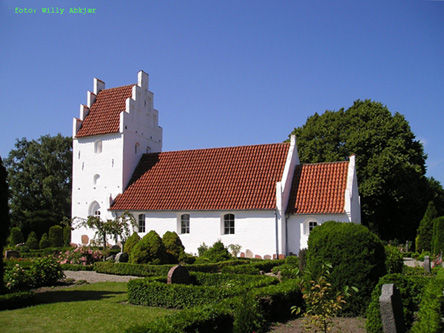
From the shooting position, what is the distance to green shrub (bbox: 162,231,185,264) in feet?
61.1

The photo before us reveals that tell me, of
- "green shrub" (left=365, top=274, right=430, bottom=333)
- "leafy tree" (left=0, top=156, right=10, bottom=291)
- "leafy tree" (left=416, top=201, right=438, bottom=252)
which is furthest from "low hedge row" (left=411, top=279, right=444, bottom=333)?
"leafy tree" (left=416, top=201, right=438, bottom=252)

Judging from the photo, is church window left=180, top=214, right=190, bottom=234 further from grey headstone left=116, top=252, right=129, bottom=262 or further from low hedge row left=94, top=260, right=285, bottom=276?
low hedge row left=94, top=260, right=285, bottom=276

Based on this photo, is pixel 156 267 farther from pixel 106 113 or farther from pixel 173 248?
pixel 106 113

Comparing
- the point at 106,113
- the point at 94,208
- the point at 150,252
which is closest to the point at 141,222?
the point at 94,208

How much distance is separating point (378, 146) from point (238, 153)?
500 inches

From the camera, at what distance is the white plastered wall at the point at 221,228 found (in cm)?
2097

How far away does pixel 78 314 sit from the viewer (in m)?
9.53

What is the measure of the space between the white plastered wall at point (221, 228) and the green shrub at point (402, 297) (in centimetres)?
1027

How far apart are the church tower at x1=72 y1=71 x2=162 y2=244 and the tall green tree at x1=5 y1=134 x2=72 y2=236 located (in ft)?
43.1

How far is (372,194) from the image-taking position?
30.0 meters

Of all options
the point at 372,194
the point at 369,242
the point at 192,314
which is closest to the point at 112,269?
the point at 192,314

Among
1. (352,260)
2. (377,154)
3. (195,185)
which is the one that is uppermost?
(377,154)

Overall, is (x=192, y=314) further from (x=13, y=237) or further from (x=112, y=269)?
(x=13, y=237)

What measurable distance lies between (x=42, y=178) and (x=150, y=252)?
94.5 feet
